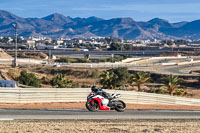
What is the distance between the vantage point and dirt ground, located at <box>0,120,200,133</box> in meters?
12.9

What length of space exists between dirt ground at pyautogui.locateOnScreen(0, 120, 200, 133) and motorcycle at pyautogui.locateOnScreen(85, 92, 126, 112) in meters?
2.38

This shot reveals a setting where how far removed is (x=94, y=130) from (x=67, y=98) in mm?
9578

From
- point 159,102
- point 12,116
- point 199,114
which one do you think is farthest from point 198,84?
point 12,116

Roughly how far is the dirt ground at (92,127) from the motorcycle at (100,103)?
238 cm

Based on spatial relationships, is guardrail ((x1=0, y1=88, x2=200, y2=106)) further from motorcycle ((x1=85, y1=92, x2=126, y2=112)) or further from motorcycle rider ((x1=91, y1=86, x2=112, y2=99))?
motorcycle rider ((x1=91, y1=86, x2=112, y2=99))

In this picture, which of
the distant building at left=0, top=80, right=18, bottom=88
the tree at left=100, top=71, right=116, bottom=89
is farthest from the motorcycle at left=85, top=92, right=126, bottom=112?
the tree at left=100, top=71, right=116, bottom=89

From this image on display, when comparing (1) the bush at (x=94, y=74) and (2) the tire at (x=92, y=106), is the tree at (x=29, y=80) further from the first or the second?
(2) the tire at (x=92, y=106)

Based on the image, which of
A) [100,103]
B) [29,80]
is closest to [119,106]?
[100,103]

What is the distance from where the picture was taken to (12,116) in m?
16.5

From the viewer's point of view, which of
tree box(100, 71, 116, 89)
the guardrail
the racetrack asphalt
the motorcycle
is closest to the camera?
the racetrack asphalt

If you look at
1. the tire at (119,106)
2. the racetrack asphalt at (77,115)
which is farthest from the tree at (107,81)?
the tire at (119,106)

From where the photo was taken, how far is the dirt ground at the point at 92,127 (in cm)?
1288

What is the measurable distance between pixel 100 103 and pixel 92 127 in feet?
14.3

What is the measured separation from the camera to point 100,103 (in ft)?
59.1
